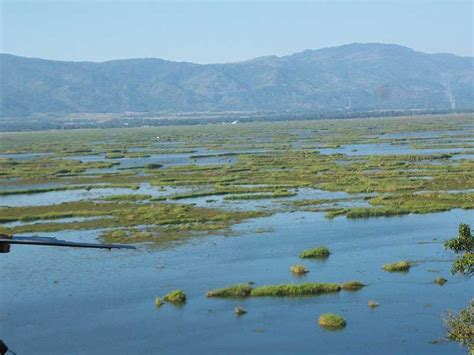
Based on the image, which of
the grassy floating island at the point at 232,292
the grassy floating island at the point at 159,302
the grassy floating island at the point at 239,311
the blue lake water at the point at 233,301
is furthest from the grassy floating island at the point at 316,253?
the grassy floating island at the point at 159,302

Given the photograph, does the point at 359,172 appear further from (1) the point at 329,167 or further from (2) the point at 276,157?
(2) the point at 276,157

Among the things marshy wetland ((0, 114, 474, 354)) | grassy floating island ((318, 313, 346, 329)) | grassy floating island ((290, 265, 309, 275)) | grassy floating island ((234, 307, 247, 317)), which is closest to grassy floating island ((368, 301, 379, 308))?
marshy wetland ((0, 114, 474, 354))

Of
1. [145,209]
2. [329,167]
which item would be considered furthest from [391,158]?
[145,209]

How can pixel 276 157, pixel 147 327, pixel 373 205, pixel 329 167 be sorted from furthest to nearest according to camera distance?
pixel 276 157 < pixel 329 167 < pixel 373 205 < pixel 147 327

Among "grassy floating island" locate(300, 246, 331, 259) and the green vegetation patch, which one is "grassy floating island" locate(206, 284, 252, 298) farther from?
the green vegetation patch

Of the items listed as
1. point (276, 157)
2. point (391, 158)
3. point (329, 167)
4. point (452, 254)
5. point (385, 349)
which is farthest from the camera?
point (276, 157)

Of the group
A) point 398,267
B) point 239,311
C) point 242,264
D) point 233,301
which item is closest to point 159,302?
point 233,301

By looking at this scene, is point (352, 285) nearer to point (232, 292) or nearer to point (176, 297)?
point (232, 292)
